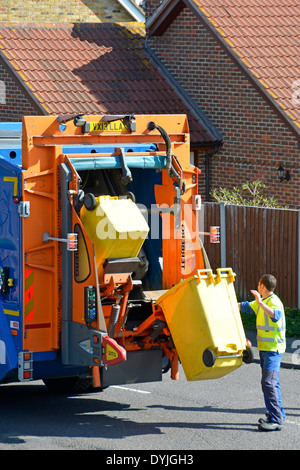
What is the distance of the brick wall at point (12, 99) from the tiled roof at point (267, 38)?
11.8 feet

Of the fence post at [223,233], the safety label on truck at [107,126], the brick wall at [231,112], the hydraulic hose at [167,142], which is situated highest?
the brick wall at [231,112]

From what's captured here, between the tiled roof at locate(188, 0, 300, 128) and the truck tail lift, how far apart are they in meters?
7.98

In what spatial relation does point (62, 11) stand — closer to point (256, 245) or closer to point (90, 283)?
point (256, 245)

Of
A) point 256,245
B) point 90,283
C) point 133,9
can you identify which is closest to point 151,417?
point 90,283

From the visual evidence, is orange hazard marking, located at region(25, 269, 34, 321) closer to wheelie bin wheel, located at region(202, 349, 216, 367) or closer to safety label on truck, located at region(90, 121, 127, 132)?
safety label on truck, located at region(90, 121, 127, 132)

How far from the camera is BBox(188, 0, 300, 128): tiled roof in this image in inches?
714

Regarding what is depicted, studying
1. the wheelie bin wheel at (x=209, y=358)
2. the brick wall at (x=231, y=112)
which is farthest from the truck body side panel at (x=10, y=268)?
the brick wall at (x=231, y=112)

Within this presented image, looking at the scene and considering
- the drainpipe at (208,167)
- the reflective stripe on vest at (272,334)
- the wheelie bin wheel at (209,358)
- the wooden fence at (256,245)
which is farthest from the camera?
the drainpipe at (208,167)

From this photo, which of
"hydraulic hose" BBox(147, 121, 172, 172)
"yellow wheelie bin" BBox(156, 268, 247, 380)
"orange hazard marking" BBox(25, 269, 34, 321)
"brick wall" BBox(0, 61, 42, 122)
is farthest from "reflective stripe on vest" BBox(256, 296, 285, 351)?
"brick wall" BBox(0, 61, 42, 122)

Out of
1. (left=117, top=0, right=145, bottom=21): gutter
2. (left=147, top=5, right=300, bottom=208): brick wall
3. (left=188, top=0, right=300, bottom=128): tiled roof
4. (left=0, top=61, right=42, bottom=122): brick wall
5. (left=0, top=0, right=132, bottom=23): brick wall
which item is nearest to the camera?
(left=188, top=0, right=300, bottom=128): tiled roof

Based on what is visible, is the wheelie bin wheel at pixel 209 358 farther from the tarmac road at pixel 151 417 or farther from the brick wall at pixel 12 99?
the brick wall at pixel 12 99

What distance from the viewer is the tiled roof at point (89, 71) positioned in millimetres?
19531

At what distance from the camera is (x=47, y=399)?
11328 mm

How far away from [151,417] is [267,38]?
419 inches
